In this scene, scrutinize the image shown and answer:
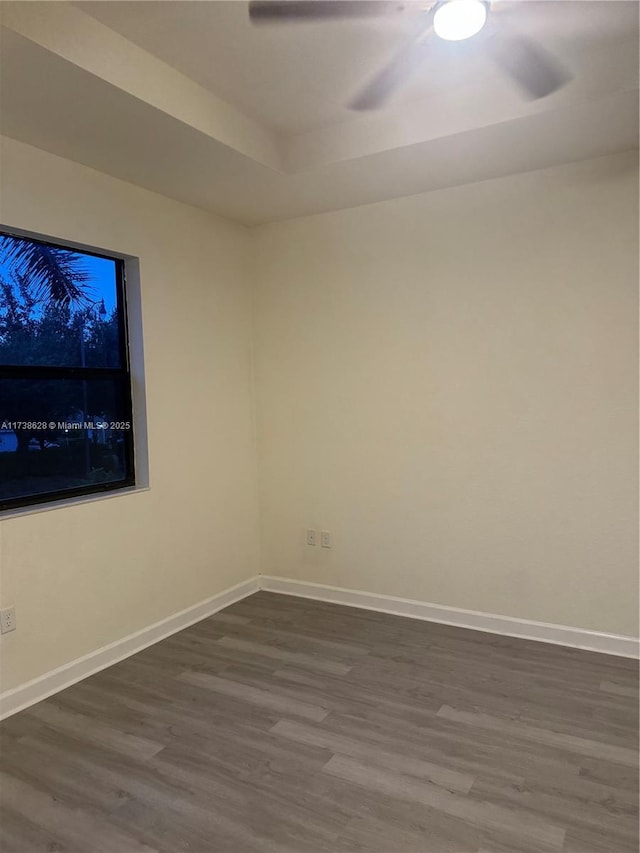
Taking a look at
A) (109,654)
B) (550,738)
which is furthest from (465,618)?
(109,654)

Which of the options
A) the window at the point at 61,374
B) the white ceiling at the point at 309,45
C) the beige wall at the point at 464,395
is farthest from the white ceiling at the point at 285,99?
the window at the point at 61,374

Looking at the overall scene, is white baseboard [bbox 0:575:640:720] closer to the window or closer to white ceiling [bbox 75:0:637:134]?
the window

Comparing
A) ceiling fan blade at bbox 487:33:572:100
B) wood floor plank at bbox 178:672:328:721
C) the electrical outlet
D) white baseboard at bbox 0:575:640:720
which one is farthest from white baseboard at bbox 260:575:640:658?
ceiling fan blade at bbox 487:33:572:100

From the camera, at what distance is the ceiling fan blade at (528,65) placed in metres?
2.40

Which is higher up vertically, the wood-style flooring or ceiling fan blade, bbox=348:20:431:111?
ceiling fan blade, bbox=348:20:431:111

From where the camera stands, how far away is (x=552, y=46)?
2393mm

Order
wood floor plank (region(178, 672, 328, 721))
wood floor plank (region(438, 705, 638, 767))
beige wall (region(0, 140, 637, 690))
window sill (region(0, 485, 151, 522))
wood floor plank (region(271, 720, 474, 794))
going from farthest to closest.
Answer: beige wall (region(0, 140, 637, 690))
window sill (region(0, 485, 151, 522))
wood floor plank (region(178, 672, 328, 721))
wood floor plank (region(438, 705, 638, 767))
wood floor plank (region(271, 720, 474, 794))

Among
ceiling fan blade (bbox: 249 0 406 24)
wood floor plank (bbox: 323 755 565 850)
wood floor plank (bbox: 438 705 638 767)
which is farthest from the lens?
wood floor plank (bbox: 438 705 638 767)

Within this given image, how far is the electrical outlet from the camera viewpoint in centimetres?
266

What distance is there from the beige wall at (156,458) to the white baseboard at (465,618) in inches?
17.7

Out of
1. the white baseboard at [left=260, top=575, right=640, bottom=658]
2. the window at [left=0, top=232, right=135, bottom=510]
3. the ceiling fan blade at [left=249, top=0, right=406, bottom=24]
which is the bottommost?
the white baseboard at [left=260, top=575, right=640, bottom=658]

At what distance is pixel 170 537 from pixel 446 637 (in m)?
1.67

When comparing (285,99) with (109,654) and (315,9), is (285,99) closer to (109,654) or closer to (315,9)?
(315,9)

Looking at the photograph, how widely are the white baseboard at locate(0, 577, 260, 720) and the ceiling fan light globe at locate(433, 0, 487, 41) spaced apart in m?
3.11
